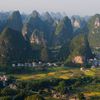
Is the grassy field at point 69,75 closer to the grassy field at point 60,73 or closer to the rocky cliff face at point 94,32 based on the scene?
the grassy field at point 60,73

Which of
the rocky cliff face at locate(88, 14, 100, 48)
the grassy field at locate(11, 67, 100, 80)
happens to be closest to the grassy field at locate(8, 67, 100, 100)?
the grassy field at locate(11, 67, 100, 80)

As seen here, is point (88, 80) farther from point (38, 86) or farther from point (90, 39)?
point (90, 39)

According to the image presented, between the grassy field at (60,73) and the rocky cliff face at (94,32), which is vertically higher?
the rocky cliff face at (94,32)

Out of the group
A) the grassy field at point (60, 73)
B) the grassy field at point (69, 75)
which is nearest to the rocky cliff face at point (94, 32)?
the grassy field at point (60, 73)

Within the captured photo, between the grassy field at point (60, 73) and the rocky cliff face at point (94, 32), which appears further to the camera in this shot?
the rocky cliff face at point (94, 32)

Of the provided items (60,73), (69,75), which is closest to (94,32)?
(60,73)

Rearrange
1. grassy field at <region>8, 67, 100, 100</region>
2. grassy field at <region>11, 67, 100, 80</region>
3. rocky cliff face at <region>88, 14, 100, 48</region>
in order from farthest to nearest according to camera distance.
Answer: rocky cliff face at <region>88, 14, 100, 48</region> < grassy field at <region>11, 67, 100, 80</region> < grassy field at <region>8, 67, 100, 100</region>

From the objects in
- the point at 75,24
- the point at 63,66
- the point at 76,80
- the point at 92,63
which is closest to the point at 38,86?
the point at 76,80

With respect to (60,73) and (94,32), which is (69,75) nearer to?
(60,73)

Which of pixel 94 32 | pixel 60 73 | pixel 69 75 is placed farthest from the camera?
pixel 94 32

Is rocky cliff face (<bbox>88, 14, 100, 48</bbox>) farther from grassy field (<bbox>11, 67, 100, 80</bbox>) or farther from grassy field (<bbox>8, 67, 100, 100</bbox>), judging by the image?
grassy field (<bbox>8, 67, 100, 100</bbox>)

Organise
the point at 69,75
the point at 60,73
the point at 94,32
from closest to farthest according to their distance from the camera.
→ 1. the point at 69,75
2. the point at 60,73
3. the point at 94,32
